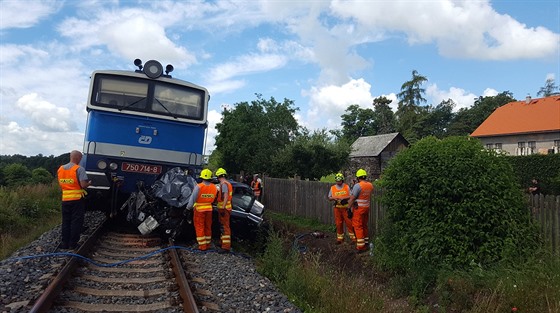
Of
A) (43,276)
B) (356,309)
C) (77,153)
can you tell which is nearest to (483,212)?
(356,309)

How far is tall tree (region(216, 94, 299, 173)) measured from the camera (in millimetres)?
28562

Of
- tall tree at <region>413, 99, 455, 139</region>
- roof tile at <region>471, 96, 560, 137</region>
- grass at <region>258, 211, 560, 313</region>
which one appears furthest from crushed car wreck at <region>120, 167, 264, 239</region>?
tall tree at <region>413, 99, 455, 139</region>

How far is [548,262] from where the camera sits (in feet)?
20.3

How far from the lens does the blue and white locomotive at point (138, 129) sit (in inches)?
370

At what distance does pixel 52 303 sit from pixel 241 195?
650 centimetres

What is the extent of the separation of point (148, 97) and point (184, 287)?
224 inches

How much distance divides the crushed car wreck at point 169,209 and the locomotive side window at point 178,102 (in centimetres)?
131

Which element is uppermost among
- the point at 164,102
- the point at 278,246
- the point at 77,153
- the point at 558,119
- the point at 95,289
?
the point at 558,119

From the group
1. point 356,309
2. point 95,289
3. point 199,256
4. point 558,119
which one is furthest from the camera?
point 558,119

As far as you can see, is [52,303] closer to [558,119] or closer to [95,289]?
[95,289]

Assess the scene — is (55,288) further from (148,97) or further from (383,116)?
(383,116)

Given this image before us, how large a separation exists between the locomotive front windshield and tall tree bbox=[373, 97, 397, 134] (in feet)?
232

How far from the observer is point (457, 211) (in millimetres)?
6770

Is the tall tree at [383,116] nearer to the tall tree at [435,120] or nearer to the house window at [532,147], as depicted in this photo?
the tall tree at [435,120]
